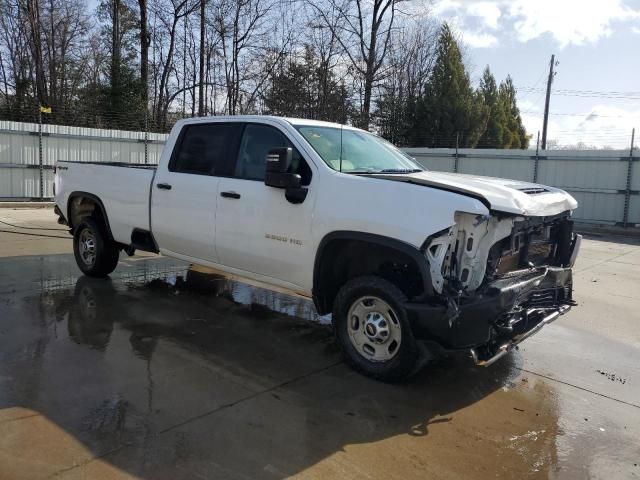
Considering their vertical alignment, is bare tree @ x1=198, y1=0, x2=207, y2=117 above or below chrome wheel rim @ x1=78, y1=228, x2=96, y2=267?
above

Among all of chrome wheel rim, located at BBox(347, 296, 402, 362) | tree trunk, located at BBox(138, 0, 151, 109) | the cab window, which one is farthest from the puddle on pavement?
tree trunk, located at BBox(138, 0, 151, 109)

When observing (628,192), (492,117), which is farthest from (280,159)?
(492,117)

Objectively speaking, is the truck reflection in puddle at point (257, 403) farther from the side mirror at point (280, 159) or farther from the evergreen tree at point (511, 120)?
the evergreen tree at point (511, 120)

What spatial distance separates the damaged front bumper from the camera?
3934 mm

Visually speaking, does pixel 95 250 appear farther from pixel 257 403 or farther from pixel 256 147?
pixel 257 403

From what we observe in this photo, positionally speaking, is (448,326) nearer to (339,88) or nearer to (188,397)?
(188,397)

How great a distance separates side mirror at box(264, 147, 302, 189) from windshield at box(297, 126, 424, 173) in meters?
0.35

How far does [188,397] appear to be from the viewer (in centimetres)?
403

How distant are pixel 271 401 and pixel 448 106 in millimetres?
27104

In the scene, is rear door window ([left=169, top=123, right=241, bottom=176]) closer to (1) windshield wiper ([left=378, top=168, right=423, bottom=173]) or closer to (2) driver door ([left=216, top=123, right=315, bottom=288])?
(2) driver door ([left=216, top=123, right=315, bottom=288])

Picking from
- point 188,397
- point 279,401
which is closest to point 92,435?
point 188,397

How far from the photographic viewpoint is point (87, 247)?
295 inches

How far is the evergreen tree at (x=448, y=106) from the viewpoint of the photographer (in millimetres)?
29094

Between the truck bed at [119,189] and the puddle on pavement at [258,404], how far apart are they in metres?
1.16
